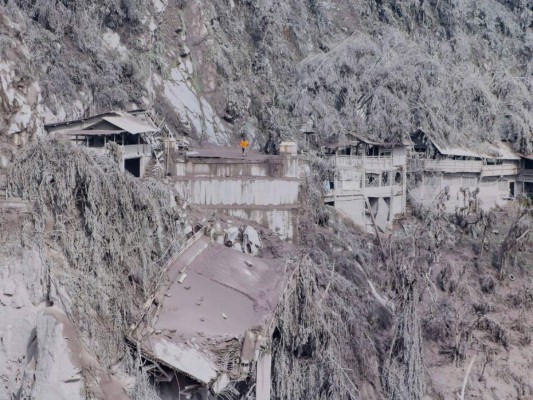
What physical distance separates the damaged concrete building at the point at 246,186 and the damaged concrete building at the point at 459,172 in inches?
549

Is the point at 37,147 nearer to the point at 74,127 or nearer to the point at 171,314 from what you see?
the point at 171,314

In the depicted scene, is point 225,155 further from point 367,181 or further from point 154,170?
point 367,181

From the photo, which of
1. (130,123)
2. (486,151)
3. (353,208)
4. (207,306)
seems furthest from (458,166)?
(207,306)

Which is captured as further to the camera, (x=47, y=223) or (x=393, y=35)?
(x=393, y=35)

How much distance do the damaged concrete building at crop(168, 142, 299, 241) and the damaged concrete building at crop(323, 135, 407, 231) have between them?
23.5 ft

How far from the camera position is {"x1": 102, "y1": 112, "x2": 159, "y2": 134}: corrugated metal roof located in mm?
31438

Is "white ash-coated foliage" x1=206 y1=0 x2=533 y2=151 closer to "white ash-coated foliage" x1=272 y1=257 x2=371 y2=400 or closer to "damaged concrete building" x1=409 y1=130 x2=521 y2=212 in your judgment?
"damaged concrete building" x1=409 y1=130 x2=521 y2=212

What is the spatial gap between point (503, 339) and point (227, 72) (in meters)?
20.1

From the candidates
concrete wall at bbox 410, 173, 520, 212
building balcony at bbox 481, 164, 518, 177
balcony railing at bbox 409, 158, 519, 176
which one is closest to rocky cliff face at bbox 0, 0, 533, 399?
balcony railing at bbox 409, 158, 519, 176

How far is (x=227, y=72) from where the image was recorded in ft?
144

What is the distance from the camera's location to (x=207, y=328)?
21.6m

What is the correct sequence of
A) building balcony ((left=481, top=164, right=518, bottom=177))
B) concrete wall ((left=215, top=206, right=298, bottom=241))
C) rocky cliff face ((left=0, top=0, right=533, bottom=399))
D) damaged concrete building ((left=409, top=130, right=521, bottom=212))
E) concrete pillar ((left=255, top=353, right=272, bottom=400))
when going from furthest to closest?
1. building balcony ((left=481, top=164, right=518, bottom=177))
2. damaged concrete building ((left=409, top=130, right=521, bottom=212))
3. concrete wall ((left=215, top=206, right=298, bottom=241))
4. concrete pillar ((left=255, top=353, right=272, bottom=400))
5. rocky cliff face ((left=0, top=0, right=533, bottom=399))

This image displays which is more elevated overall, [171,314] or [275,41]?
[275,41]

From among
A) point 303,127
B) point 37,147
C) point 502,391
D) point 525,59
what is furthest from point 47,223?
point 525,59
